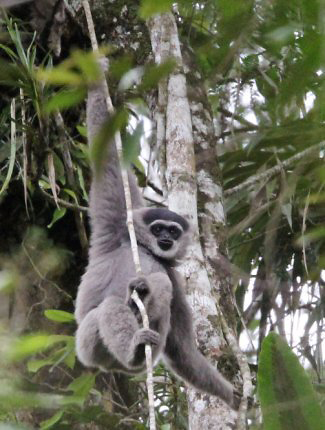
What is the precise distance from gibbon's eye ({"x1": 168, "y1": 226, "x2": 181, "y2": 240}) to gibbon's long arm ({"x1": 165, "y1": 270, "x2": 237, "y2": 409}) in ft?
1.28

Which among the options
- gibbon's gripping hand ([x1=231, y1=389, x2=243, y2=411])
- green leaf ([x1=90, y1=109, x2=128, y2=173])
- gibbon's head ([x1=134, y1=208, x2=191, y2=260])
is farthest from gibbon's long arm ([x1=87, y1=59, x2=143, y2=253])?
green leaf ([x1=90, y1=109, x2=128, y2=173])

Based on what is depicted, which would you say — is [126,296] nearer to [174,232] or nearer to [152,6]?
[174,232]

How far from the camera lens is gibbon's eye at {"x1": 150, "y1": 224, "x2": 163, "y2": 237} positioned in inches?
195

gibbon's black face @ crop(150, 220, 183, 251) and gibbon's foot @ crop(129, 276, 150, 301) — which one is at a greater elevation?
gibbon's black face @ crop(150, 220, 183, 251)

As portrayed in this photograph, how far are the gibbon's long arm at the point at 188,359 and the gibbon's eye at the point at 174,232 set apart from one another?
39 centimetres

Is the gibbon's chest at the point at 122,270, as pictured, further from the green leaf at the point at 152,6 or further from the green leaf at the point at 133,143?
the green leaf at the point at 152,6

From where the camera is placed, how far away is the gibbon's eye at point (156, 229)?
4.95 m

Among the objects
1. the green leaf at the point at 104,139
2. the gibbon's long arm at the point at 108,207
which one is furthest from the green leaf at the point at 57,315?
the green leaf at the point at 104,139

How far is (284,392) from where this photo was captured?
49.4 inches

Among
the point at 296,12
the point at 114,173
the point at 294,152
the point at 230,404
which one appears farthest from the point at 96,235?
the point at 296,12

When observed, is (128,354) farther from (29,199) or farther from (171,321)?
(29,199)

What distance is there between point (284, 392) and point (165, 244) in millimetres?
3757

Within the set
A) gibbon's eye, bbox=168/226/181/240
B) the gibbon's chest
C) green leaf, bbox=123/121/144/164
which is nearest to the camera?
green leaf, bbox=123/121/144/164

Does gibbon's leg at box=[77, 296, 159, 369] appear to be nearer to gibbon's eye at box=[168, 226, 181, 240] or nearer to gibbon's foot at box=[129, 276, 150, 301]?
gibbon's foot at box=[129, 276, 150, 301]
